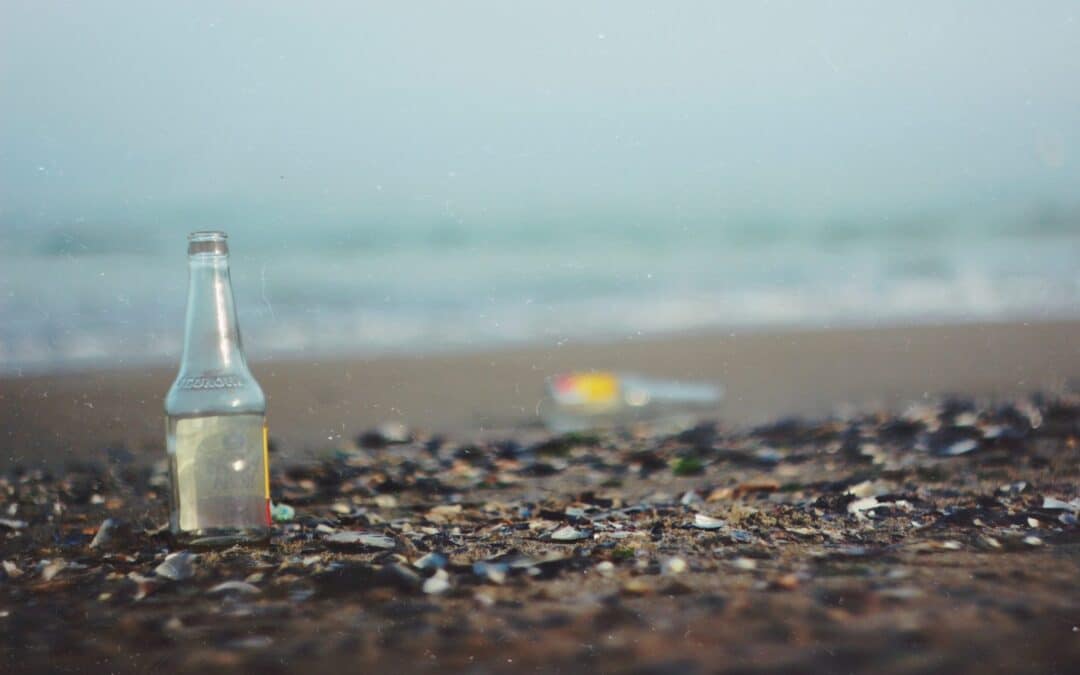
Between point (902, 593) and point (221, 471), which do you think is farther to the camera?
point (221, 471)

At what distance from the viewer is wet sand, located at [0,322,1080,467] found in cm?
479

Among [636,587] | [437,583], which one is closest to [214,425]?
[437,583]

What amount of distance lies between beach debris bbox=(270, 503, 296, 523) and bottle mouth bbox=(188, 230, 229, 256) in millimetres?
802

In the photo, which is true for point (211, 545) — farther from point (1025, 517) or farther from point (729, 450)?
point (729, 450)

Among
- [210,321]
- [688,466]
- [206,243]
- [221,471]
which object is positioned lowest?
[688,466]

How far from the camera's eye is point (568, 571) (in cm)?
214

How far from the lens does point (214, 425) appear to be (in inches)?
90.6

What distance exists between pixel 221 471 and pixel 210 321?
33cm

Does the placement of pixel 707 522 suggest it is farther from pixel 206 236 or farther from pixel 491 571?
pixel 206 236

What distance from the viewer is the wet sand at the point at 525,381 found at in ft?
15.7

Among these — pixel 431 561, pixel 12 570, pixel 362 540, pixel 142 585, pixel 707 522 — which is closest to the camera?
pixel 142 585

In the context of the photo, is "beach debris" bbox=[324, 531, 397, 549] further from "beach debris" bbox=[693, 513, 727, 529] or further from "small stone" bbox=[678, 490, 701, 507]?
"small stone" bbox=[678, 490, 701, 507]

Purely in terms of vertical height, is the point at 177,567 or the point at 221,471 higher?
the point at 221,471

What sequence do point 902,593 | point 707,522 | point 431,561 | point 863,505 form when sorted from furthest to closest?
point 863,505
point 707,522
point 431,561
point 902,593
